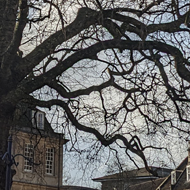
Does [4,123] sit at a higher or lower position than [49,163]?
lower

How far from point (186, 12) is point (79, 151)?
4.29 m

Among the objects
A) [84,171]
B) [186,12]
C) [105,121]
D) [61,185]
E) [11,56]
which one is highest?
[61,185]

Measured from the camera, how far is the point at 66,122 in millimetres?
12867

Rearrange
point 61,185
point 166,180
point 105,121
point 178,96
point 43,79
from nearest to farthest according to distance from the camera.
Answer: point 43,79 → point 178,96 → point 105,121 → point 61,185 → point 166,180

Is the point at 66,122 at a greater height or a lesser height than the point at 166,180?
lesser

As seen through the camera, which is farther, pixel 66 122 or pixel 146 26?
pixel 66 122

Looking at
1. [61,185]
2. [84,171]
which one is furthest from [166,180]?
[84,171]

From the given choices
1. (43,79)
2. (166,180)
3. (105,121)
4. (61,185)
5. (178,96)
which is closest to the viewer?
(43,79)

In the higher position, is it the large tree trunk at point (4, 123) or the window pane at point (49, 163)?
the window pane at point (49, 163)

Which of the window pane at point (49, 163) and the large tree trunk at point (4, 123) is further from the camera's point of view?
the window pane at point (49, 163)

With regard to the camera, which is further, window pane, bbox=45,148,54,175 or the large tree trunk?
window pane, bbox=45,148,54,175

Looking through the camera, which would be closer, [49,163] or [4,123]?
[4,123]

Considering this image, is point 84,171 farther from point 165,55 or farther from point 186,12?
point 186,12

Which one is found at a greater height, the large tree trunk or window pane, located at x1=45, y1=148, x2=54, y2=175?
window pane, located at x1=45, y1=148, x2=54, y2=175
